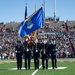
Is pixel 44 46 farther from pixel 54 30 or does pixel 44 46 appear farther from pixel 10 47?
pixel 54 30

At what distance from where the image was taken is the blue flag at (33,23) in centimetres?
2019

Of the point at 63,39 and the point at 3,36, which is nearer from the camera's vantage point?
the point at 63,39

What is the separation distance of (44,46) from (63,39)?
32.4m

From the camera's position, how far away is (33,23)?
66.9ft

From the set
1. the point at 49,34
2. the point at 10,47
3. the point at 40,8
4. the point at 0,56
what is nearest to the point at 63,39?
the point at 49,34

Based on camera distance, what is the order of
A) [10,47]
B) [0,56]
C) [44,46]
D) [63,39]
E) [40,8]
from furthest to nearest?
[63,39] < [10,47] < [0,56] < [40,8] < [44,46]

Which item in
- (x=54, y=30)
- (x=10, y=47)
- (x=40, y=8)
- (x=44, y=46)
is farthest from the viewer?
(x=54, y=30)

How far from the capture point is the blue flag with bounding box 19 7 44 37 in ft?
66.2

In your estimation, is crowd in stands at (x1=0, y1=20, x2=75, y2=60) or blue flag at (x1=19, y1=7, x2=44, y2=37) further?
crowd in stands at (x1=0, y1=20, x2=75, y2=60)

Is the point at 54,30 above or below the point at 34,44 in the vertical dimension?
above

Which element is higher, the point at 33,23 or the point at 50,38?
the point at 50,38

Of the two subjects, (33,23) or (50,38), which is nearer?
(33,23)

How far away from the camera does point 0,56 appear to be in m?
40.6

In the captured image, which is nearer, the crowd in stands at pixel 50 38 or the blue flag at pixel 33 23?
the blue flag at pixel 33 23
